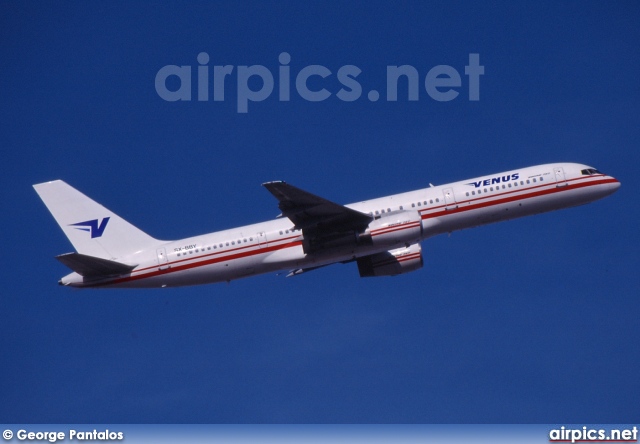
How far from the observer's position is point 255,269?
61.6 meters

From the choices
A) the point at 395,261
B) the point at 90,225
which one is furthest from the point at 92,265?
the point at 395,261

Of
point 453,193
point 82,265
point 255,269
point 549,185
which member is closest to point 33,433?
point 82,265

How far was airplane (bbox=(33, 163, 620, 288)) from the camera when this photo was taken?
60.3m

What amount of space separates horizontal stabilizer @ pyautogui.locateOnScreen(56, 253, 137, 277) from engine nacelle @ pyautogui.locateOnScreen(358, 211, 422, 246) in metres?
15.2

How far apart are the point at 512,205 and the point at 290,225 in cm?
1435

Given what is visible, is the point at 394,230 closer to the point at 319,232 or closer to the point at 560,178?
the point at 319,232

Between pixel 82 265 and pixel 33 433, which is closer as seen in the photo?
pixel 33 433

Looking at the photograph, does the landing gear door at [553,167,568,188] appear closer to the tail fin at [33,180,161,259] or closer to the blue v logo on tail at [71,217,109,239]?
the tail fin at [33,180,161,259]

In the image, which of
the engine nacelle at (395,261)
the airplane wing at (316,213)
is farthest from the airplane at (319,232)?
the engine nacelle at (395,261)

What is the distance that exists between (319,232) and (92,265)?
46.5ft

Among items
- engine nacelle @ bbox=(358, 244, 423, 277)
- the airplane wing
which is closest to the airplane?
the airplane wing

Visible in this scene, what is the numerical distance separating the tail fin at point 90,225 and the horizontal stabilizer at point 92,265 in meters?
2.22

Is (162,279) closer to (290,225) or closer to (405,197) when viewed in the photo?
(290,225)

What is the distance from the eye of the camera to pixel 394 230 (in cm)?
5994
